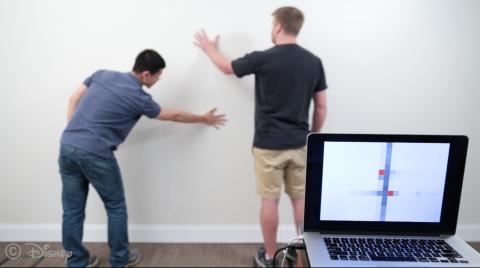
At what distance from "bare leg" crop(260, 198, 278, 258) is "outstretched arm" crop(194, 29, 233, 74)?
721 millimetres

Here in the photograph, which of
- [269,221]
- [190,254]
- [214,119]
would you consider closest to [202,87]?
[214,119]

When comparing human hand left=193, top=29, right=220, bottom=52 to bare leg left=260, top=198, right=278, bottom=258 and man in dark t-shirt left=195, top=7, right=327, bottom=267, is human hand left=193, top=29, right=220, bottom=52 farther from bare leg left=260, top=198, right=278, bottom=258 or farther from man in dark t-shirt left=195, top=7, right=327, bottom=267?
bare leg left=260, top=198, right=278, bottom=258

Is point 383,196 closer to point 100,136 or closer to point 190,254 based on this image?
point 100,136

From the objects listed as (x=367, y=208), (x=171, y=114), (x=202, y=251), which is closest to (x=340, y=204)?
(x=367, y=208)

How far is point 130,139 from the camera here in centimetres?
182

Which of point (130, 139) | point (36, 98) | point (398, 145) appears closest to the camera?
point (398, 145)

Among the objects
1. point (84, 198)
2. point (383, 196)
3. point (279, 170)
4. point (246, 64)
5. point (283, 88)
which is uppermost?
point (246, 64)

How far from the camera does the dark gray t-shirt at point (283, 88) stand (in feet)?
4.71

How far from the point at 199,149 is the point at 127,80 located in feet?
1.90

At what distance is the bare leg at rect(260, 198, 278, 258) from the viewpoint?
1652 millimetres

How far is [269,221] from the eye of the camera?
1.67 meters

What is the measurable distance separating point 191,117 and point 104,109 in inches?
17.5

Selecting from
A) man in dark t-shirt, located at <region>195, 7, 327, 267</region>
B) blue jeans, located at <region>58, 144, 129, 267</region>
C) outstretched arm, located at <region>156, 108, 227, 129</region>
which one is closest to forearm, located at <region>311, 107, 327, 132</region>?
man in dark t-shirt, located at <region>195, 7, 327, 267</region>

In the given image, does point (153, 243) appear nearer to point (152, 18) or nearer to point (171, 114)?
point (171, 114)
